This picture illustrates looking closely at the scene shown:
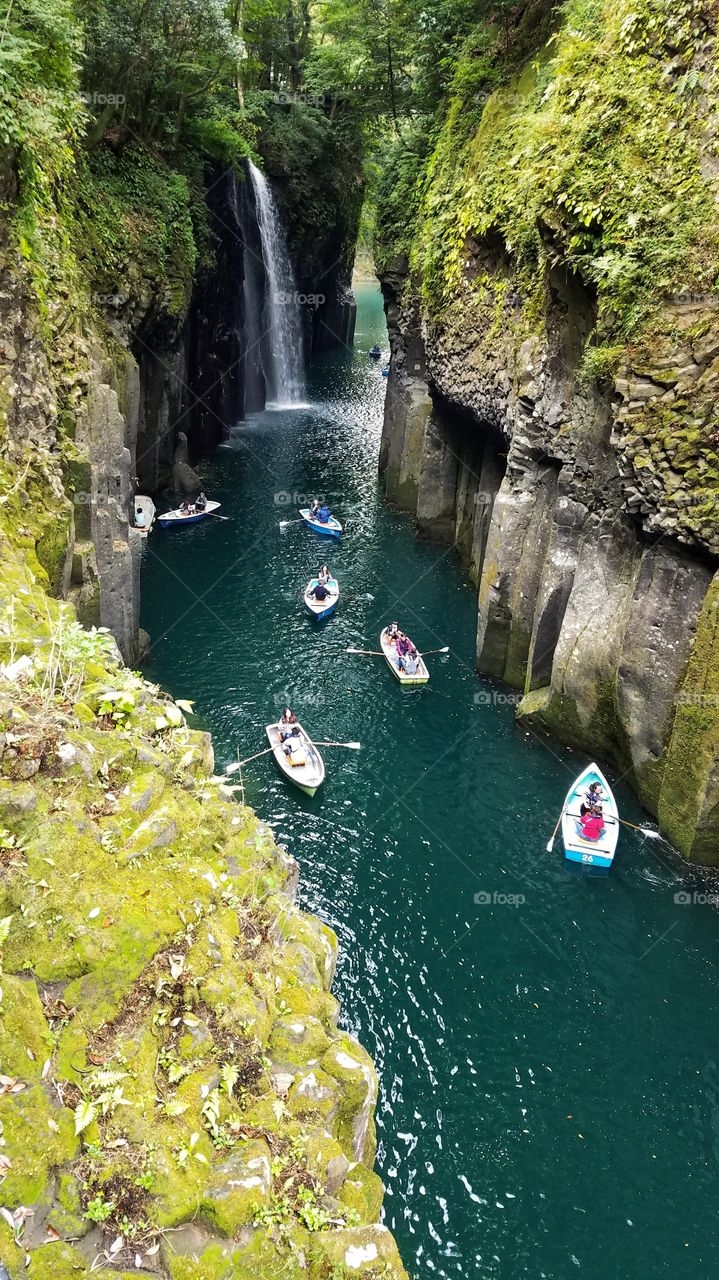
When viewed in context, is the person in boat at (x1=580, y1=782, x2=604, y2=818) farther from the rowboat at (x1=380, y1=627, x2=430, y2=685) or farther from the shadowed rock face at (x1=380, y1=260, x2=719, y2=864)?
the rowboat at (x1=380, y1=627, x2=430, y2=685)

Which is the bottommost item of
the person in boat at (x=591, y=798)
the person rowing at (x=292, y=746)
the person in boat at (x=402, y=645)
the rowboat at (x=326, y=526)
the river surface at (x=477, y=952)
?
the river surface at (x=477, y=952)

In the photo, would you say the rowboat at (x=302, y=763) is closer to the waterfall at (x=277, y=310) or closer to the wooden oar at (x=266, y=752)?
the wooden oar at (x=266, y=752)

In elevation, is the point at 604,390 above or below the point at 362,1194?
above

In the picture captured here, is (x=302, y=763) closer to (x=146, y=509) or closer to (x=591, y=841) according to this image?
(x=591, y=841)

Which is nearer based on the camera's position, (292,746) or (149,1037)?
(149,1037)

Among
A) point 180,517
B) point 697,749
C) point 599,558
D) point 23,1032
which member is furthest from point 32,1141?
point 180,517

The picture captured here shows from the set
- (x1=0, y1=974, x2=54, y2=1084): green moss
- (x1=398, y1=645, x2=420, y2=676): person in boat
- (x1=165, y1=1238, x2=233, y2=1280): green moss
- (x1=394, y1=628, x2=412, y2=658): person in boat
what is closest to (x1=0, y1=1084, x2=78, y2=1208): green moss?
(x1=0, y1=974, x2=54, y2=1084): green moss

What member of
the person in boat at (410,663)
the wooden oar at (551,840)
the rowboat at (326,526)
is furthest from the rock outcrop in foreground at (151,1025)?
the rowboat at (326,526)
